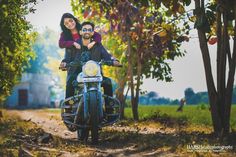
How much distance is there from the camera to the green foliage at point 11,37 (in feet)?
39.7

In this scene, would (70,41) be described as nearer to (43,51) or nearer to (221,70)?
(221,70)

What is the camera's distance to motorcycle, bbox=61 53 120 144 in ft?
30.2

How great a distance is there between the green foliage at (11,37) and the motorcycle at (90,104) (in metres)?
2.63

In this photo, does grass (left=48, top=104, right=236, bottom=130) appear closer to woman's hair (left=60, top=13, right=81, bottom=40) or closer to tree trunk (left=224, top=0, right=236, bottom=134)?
tree trunk (left=224, top=0, right=236, bottom=134)

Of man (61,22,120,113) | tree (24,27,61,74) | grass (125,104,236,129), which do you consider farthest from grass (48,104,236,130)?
tree (24,27,61,74)

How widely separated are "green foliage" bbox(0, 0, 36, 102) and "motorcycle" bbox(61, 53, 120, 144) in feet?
8.63

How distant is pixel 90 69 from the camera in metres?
9.33

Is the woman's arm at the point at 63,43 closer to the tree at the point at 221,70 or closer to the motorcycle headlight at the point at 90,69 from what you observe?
the motorcycle headlight at the point at 90,69

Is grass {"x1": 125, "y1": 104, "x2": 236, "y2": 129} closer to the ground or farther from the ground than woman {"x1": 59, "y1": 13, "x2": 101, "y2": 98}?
closer to the ground

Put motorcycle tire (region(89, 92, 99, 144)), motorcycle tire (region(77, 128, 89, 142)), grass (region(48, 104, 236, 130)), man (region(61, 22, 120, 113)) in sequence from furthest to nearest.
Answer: grass (region(48, 104, 236, 130)), man (region(61, 22, 120, 113)), motorcycle tire (region(77, 128, 89, 142)), motorcycle tire (region(89, 92, 99, 144))

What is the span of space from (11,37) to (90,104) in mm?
4124

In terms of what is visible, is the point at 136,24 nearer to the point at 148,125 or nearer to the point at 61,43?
the point at 148,125

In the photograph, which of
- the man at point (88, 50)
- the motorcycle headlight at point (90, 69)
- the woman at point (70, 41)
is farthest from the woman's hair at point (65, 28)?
the motorcycle headlight at point (90, 69)

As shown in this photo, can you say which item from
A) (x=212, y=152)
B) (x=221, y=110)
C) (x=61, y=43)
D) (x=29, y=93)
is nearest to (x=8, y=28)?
(x=61, y=43)
